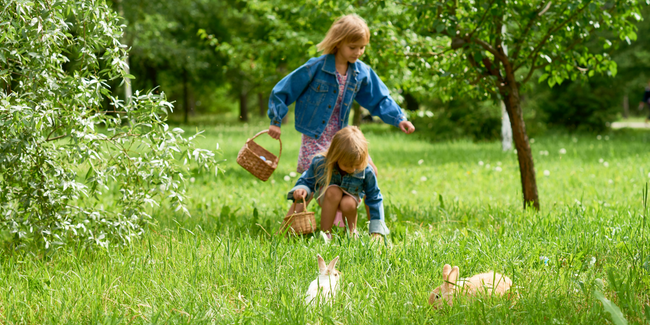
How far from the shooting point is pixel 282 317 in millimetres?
2277

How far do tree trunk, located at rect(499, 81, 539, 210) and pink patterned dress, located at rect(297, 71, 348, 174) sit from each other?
1.49 metres

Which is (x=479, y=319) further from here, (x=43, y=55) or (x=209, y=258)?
(x=43, y=55)

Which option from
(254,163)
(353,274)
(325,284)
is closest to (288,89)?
(254,163)

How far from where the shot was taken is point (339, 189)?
12.0 ft

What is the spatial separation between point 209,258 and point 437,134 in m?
11.5

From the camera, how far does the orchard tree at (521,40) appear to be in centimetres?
418

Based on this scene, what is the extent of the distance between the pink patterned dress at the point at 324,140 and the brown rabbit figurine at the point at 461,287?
1.77 m

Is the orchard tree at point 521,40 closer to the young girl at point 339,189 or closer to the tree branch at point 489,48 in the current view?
the tree branch at point 489,48

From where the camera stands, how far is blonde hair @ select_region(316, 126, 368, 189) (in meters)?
3.37

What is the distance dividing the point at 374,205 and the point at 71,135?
6.46 ft

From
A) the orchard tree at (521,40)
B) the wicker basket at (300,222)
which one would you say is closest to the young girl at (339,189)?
the wicker basket at (300,222)

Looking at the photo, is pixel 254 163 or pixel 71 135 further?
pixel 254 163

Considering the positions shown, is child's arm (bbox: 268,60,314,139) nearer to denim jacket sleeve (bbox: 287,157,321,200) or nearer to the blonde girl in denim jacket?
the blonde girl in denim jacket

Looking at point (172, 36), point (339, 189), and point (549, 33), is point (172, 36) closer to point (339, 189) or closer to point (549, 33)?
point (549, 33)
